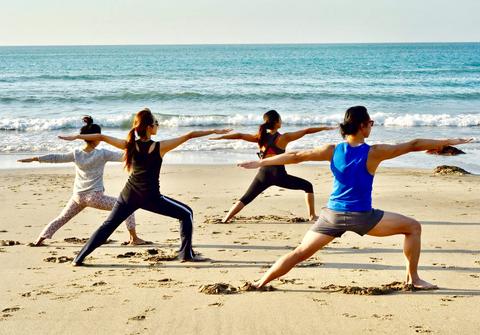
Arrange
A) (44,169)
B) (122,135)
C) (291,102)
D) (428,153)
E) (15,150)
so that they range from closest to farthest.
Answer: (44,169), (428,153), (15,150), (122,135), (291,102)

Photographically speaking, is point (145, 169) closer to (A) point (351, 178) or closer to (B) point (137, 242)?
(B) point (137, 242)

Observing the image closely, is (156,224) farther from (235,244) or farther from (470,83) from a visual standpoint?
(470,83)

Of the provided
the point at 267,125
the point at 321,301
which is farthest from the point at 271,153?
the point at 321,301

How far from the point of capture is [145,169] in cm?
732

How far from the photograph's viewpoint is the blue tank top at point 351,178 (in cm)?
586

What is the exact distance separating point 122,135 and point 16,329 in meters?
18.5

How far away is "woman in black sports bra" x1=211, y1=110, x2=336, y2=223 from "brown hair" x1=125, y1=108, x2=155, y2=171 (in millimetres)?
2054

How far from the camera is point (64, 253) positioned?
8219 mm

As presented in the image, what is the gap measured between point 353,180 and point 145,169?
232cm

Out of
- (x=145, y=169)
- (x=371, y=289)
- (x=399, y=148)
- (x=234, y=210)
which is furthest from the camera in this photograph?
(x=234, y=210)

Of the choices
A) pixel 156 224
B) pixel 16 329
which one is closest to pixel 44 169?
pixel 156 224

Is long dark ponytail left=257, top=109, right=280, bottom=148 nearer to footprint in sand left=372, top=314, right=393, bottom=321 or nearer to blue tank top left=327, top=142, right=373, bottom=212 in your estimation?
blue tank top left=327, top=142, right=373, bottom=212

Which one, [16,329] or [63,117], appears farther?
[63,117]

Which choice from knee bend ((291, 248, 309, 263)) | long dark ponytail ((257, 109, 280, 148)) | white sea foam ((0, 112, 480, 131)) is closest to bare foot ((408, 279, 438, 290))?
knee bend ((291, 248, 309, 263))
